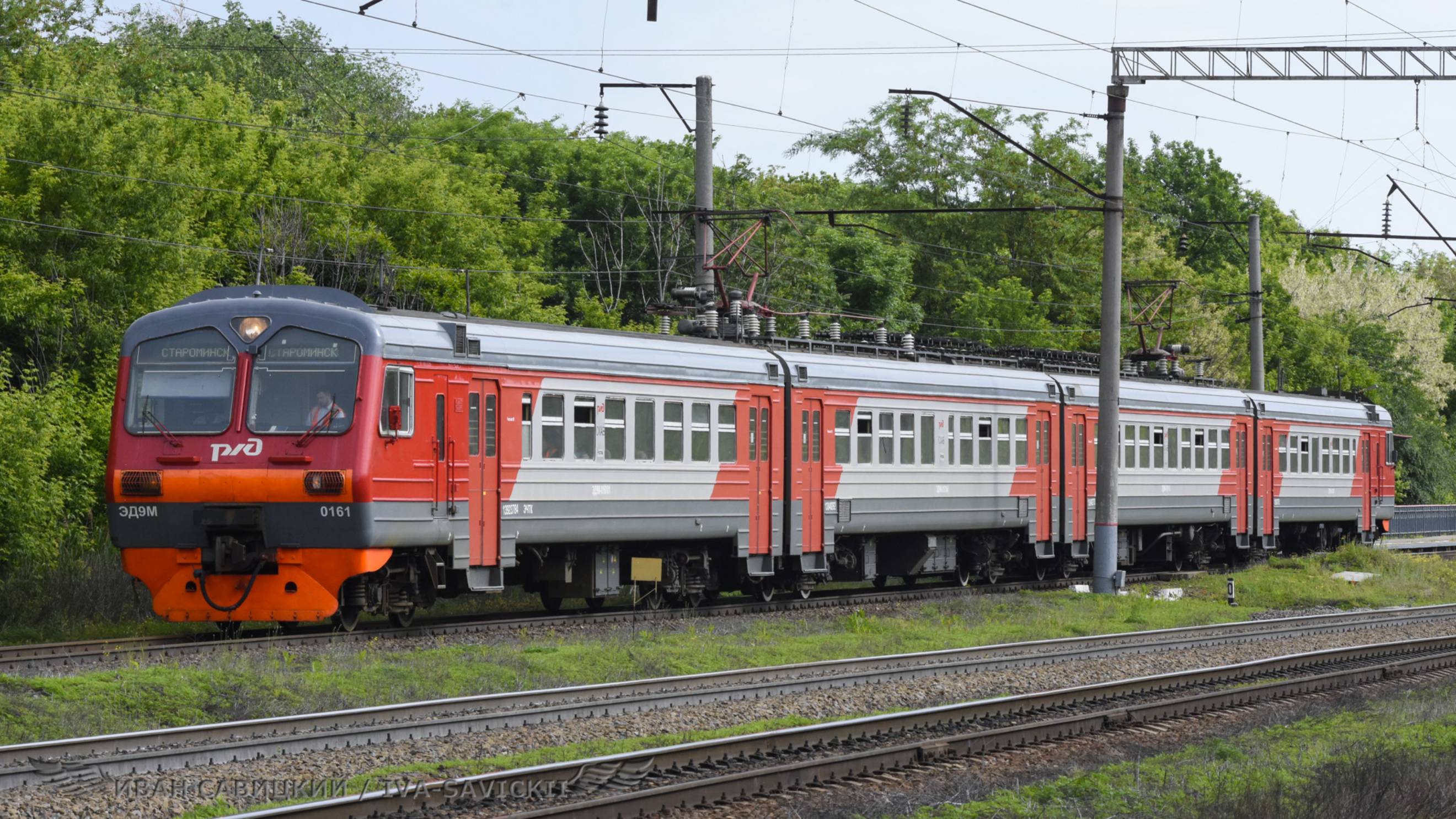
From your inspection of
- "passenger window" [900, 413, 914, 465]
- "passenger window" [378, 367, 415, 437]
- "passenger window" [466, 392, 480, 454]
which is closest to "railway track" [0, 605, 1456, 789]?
"passenger window" [378, 367, 415, 437]

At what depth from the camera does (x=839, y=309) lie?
51.1 meters

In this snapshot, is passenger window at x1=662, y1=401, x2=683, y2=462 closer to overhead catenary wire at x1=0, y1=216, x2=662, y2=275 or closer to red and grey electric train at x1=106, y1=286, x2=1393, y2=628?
red and grey electric train at x1=106, y1=286, x2=1393, y2=628

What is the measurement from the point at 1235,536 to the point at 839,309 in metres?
18.6

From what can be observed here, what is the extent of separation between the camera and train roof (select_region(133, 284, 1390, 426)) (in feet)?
56.5

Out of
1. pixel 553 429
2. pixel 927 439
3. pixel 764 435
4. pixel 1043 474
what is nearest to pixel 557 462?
pixel 553 429

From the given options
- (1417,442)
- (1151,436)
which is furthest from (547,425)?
(1417,442)

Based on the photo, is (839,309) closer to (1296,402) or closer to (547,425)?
(1296,402)

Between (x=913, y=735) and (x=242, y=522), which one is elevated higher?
(x=242, y=522)

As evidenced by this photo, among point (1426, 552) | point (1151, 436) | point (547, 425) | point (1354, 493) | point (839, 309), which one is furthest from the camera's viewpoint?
point (839, 309)

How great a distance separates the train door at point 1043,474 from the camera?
28.6 meters

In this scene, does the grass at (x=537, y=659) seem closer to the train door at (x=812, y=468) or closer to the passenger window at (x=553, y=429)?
the train door at (x=812, y=468)

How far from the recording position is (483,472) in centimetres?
1855

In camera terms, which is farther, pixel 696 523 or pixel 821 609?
pixel 821 609

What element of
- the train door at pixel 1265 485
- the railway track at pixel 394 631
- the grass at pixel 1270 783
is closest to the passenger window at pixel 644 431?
the railway track at pixel 394 631
